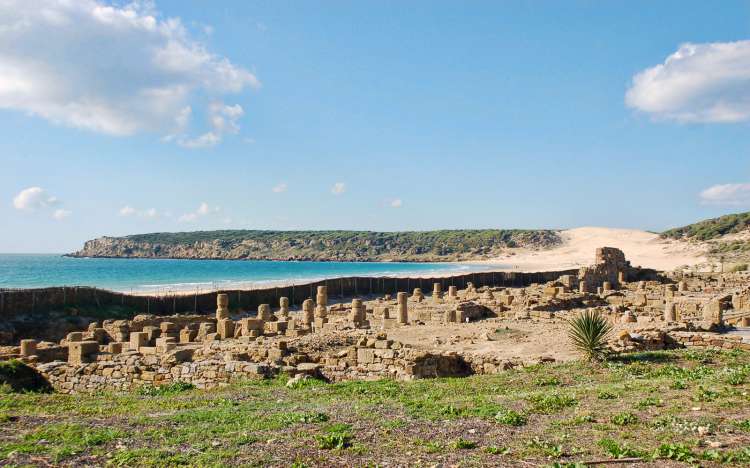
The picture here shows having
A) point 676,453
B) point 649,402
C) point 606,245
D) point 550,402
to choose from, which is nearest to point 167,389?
point 550,402

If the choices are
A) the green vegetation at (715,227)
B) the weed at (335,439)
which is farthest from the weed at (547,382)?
the green vegetation at (715,227)

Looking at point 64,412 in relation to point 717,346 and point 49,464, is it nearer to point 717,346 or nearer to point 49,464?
point 49,464

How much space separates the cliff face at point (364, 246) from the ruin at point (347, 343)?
4409 inches

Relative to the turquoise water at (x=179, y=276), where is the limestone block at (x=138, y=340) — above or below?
above

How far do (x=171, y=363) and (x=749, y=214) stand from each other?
99.2 m

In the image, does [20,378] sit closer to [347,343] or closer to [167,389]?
[167,389]

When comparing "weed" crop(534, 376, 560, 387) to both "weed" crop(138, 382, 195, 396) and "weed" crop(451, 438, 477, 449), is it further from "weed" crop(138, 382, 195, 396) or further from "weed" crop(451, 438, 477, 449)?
"weed" crop(138, 382, 195, 396)

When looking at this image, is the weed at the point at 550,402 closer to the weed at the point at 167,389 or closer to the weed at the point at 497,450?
the weed at the point at 497,450

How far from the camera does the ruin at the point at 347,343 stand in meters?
14.8

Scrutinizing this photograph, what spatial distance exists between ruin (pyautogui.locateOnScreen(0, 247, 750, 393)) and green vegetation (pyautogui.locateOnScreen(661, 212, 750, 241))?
2646 inches

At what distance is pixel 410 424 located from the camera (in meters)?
8.22

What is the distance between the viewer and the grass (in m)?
6.77

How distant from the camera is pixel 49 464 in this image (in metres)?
6.87

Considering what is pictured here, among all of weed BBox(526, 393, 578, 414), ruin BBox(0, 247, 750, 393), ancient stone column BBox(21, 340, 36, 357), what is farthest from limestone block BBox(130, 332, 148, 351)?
weed BBox(526, 393, 578, 414)
